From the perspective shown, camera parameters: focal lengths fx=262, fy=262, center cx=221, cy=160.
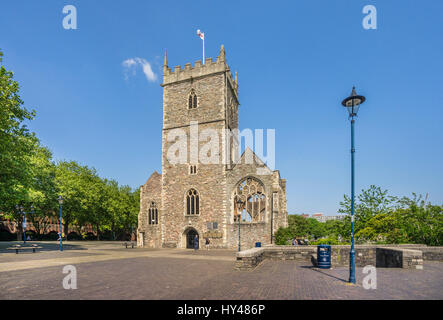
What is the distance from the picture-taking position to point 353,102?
9758mm

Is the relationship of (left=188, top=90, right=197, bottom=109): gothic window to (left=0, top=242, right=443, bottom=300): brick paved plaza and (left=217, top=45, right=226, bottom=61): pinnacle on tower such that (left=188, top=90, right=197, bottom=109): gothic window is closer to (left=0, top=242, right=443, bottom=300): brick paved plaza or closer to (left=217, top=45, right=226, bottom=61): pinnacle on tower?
(left=217, top=45, right=226, bottom=61): pinnacle on tower

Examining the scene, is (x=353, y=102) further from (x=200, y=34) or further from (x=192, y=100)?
(x=200, y=34)

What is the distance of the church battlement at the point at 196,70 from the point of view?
3086 centimetres

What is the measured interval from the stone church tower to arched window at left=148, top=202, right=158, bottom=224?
121 millimetres

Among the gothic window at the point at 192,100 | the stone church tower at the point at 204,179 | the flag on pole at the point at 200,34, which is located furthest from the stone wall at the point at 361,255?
the flag on pole at the point at 200,34

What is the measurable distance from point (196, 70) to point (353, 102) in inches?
995

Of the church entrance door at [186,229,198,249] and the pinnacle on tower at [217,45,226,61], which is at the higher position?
the pinnacle on tower at [217,45,226,61]

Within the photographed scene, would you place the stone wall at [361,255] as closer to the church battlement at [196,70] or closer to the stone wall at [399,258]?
the stone wall at [399,258]

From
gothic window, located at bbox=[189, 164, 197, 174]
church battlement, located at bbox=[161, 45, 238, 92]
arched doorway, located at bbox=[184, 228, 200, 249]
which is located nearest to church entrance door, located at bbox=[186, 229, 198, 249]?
arched doorway, located at bbox=[184, 228, 200, 249]

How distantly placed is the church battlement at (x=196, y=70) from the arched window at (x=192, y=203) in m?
14.0

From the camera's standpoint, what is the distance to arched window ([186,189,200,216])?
29692mm
